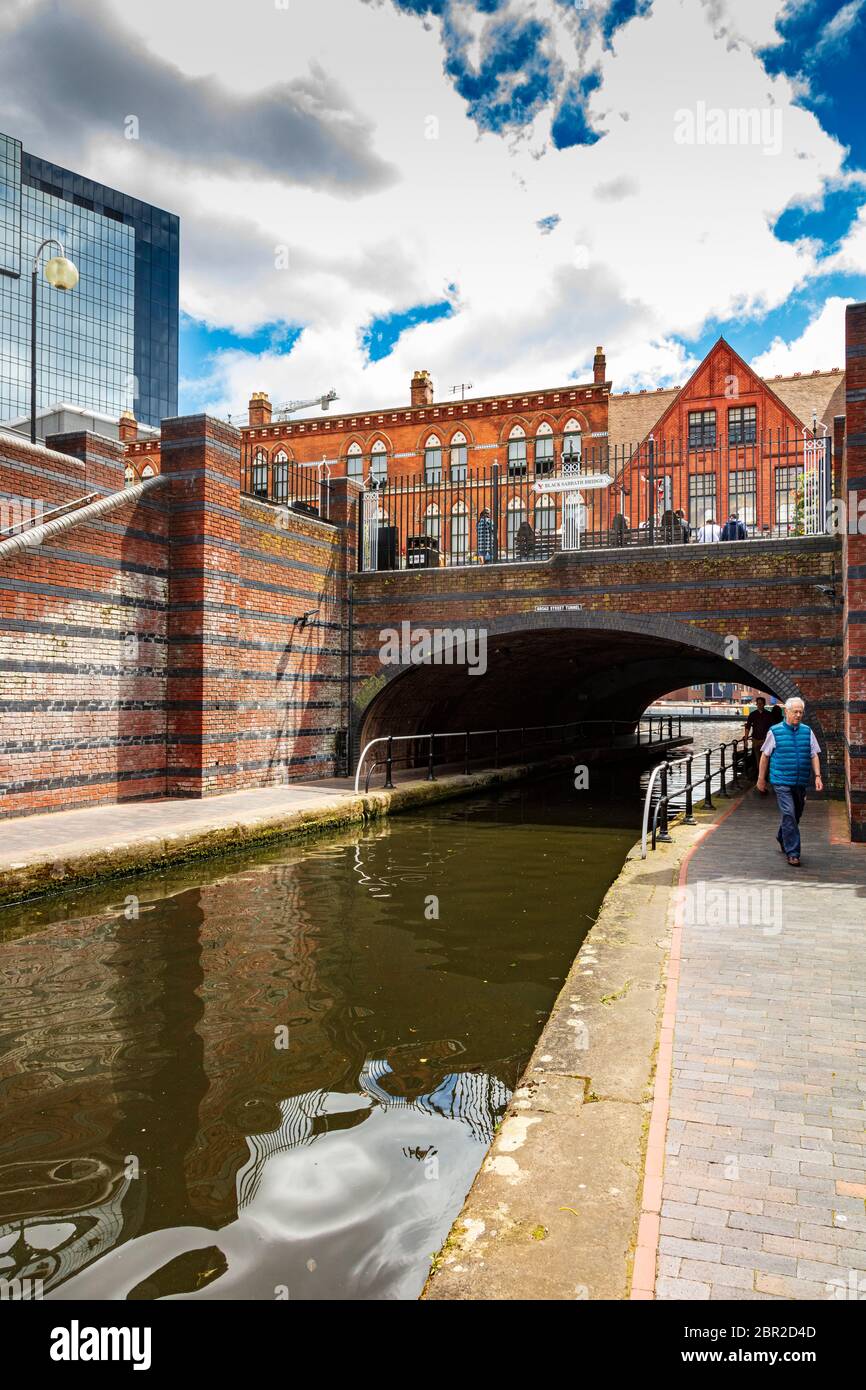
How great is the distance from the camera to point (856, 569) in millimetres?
9000

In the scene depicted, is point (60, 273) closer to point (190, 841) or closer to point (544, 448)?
point (190, 841)

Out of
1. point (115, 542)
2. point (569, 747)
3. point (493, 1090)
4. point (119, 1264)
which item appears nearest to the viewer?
point (119, 1264)

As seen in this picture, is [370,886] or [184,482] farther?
[184,482]

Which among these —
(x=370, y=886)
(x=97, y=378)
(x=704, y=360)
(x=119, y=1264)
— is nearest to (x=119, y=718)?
(x=370, y=886)

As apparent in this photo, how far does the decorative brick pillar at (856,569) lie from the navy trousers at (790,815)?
4.80 feet

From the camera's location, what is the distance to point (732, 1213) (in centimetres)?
252

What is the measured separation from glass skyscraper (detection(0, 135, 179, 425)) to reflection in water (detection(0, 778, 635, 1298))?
69.6 meters

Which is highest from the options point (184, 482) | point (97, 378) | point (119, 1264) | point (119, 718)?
point (97, 378)

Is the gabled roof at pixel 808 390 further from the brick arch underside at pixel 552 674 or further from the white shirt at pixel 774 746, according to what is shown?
the white shirt at pixel 774 746

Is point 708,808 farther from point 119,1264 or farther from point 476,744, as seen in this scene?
point 119,1264

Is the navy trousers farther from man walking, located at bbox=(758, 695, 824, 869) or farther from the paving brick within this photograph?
the paving brick

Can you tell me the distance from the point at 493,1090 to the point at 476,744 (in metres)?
16.1

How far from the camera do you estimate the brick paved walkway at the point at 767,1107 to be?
7.59 feet

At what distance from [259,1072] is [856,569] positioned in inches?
312
